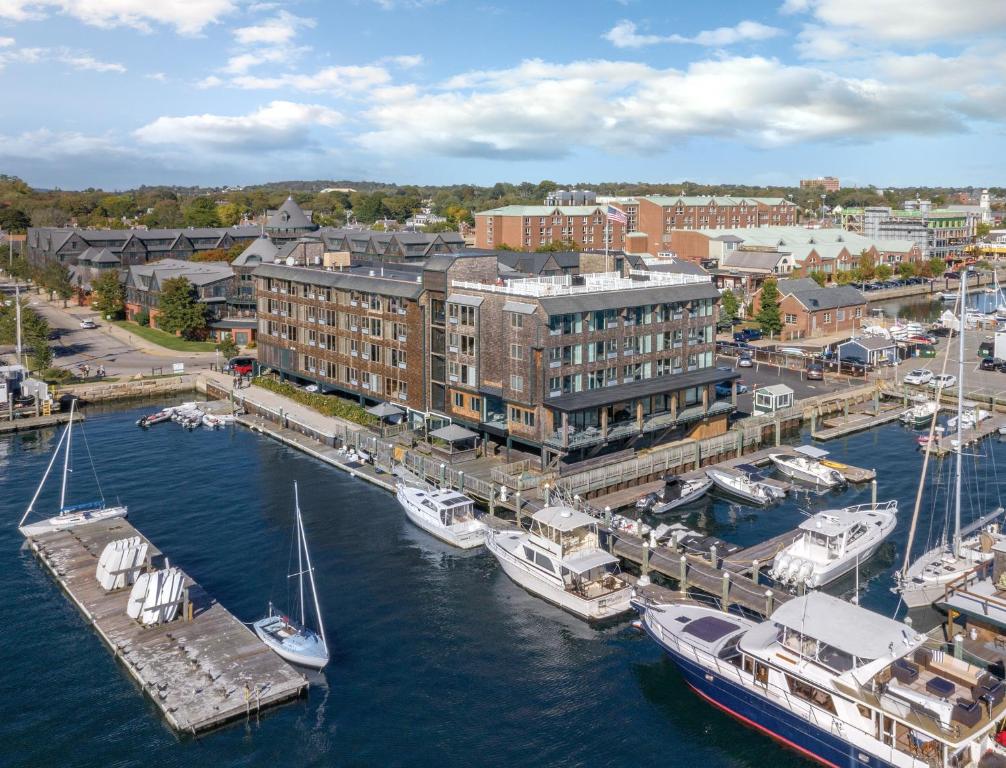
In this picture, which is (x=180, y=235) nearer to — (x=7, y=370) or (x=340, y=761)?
(x=7, y=370)

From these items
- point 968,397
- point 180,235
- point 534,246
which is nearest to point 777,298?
point 968,397

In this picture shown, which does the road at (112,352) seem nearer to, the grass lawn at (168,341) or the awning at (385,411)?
the grass lawn at (168,341)

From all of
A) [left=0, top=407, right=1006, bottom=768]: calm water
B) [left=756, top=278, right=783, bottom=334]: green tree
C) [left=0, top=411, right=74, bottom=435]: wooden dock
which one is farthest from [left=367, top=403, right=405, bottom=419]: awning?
[left=756, top=278, right=783, bottom=334]: green tree

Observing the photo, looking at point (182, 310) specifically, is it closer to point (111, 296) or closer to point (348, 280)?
point (111, 296)

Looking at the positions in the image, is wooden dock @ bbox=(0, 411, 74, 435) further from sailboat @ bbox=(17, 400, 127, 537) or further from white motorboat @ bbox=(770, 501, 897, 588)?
white motorboat @ bbox=(770, 501, 897, 588)

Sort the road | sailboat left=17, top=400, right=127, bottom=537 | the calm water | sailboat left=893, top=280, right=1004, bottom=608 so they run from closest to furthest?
the calm water < sailboat left=893, top=280, right=1004, bottom=608 < sailboat left=17, top=400, right=127, bottom=537 < the road
